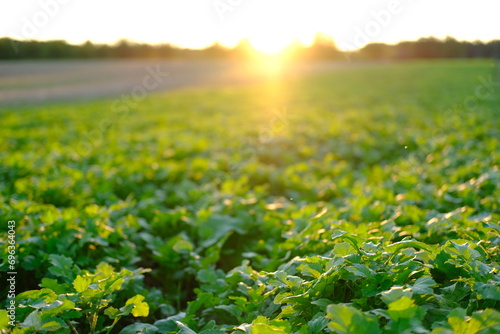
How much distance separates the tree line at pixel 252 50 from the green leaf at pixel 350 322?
57.9 meters

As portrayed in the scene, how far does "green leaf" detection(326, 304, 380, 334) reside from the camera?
1.54 metres

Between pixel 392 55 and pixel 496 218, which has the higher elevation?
pixel 392 55

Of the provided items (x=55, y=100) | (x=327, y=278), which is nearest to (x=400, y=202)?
(x=327, y=278)

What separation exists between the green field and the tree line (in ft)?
176

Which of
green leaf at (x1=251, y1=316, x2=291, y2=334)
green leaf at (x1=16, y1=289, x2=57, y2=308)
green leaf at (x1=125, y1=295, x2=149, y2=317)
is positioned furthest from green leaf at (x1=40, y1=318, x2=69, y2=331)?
green leaf at (x1=251, y1=316, x2=291, y2=334)

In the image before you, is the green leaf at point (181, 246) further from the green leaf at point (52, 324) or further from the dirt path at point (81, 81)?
the dirt path at point (81, 81)

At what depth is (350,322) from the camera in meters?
1.57

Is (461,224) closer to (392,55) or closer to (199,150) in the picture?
(199,150)

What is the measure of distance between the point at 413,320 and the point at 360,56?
82.7 meters

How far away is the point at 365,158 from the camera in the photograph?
689cm

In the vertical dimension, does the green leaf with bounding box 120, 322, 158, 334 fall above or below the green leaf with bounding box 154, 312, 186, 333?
above

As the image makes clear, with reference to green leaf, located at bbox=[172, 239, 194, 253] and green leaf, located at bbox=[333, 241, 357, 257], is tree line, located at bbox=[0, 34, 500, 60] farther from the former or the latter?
green leaf, located at bbox=[333, 241, 357, 257]

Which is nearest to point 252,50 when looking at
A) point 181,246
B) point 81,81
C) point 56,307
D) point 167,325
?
point 81,81

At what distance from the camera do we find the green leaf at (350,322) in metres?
1.54
